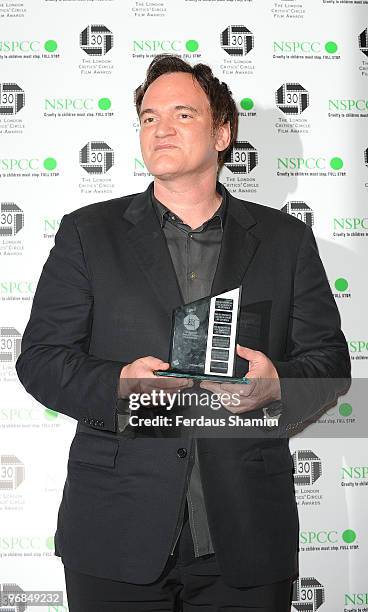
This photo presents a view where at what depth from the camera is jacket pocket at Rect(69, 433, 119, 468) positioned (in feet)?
5.53

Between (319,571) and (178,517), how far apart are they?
3.50ft

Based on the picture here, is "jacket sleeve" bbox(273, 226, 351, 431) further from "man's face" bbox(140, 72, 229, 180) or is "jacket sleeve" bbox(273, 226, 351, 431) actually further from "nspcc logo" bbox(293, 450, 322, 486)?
"nspcc logo" bbox(293, 450, 322, 486)

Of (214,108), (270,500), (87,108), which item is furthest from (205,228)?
(87,108)

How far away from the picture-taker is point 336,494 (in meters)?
2.48

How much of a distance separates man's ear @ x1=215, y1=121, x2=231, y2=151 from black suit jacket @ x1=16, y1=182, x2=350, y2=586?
0.87 ft

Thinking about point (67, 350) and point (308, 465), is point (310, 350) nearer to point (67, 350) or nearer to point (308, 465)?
point (67, 350)

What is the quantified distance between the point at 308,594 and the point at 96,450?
1.18 metres

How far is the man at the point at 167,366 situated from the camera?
5.39ft

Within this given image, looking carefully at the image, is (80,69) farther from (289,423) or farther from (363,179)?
(289,423)

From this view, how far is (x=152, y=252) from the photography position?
176cm

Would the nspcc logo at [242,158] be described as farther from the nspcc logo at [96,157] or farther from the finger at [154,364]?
the finger at [154,364]

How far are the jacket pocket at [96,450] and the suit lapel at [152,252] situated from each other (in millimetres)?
332

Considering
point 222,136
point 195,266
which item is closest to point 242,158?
point 222,136

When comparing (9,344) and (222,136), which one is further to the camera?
(9,344)
